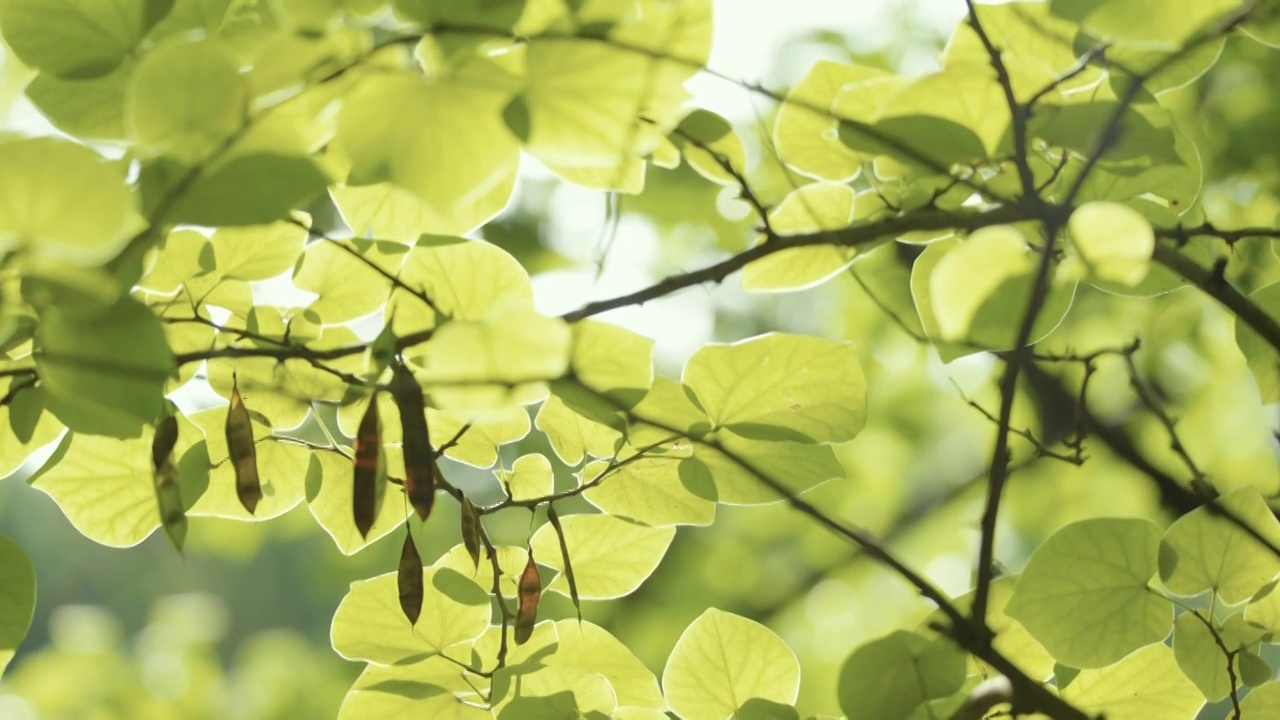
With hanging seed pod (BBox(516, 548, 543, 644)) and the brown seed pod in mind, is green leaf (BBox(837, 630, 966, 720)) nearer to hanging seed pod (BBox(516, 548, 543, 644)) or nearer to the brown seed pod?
hanging seed pod (BBox(516, 548, 543, 644))

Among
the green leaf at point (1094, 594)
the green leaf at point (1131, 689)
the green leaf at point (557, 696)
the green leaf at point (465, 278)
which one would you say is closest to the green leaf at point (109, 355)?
the green leaf at point (465, 278)

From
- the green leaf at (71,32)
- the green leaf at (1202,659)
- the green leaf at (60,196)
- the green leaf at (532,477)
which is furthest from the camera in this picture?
the green leaf at (532,477)

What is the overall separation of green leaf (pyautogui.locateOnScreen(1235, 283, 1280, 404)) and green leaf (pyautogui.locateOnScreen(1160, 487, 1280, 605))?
0.12 metres

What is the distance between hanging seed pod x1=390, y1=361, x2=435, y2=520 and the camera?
0.52 metres

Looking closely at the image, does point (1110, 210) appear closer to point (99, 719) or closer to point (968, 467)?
point (99, 719)

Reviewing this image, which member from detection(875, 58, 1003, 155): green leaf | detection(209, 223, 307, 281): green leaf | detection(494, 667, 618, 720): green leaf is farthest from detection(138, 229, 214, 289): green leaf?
detection(875, 58, 1003, 155): green leaf

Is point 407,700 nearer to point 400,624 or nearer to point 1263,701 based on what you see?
point 400,624

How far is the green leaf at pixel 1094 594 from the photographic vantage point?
0.60 m

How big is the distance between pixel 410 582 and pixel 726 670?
0.22 metres

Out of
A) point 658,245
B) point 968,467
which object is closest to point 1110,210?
point 658,245

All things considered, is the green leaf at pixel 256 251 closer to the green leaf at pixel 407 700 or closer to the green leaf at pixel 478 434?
the green leaf at pixel 478 434

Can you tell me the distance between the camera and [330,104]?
493mm

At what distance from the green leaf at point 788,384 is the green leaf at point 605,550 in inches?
5.9

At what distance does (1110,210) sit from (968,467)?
311 centimetres
